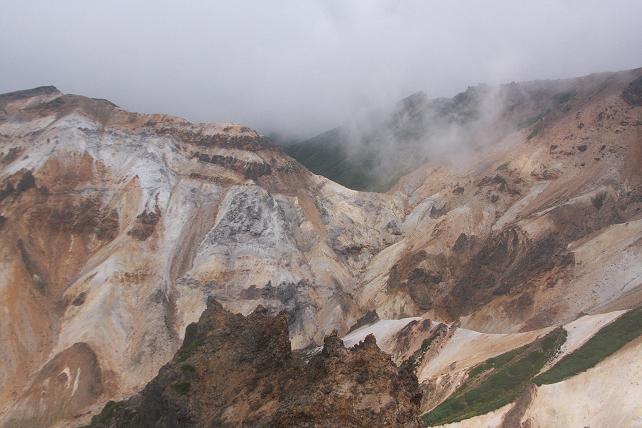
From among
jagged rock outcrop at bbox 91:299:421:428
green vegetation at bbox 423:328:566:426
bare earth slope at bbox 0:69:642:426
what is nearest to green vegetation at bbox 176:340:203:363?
jagged rock outcrop at bbox 91:299:421:428

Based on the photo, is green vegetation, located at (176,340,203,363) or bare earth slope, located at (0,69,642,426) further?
bare earth slope, located at (0,69,642,426)

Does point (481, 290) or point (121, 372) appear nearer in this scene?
point (121, 372)

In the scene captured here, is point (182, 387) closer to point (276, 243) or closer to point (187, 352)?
point (187, 352)

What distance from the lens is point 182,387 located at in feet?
132

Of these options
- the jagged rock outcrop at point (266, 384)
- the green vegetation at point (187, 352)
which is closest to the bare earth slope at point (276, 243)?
the green vegetation at point (187, 352)

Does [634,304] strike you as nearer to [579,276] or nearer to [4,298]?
[579,276]

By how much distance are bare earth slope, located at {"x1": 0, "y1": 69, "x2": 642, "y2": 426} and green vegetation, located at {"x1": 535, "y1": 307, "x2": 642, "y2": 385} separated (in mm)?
8225

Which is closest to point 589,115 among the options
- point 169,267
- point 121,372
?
point 169,267

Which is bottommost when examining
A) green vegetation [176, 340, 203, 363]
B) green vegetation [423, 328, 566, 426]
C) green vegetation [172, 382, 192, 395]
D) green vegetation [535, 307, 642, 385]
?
green vegetation [423, 328, 566, 426]

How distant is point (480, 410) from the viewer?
47.6 meters

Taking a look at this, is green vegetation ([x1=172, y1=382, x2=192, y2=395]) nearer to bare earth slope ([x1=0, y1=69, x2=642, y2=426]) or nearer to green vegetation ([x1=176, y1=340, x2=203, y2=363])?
green vegetation ([x1=176, y1=340, x2=203, y2=363])

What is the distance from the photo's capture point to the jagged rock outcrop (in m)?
24.3

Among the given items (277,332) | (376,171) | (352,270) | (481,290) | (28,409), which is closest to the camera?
(277,332)

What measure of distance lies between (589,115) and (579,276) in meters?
53.8
